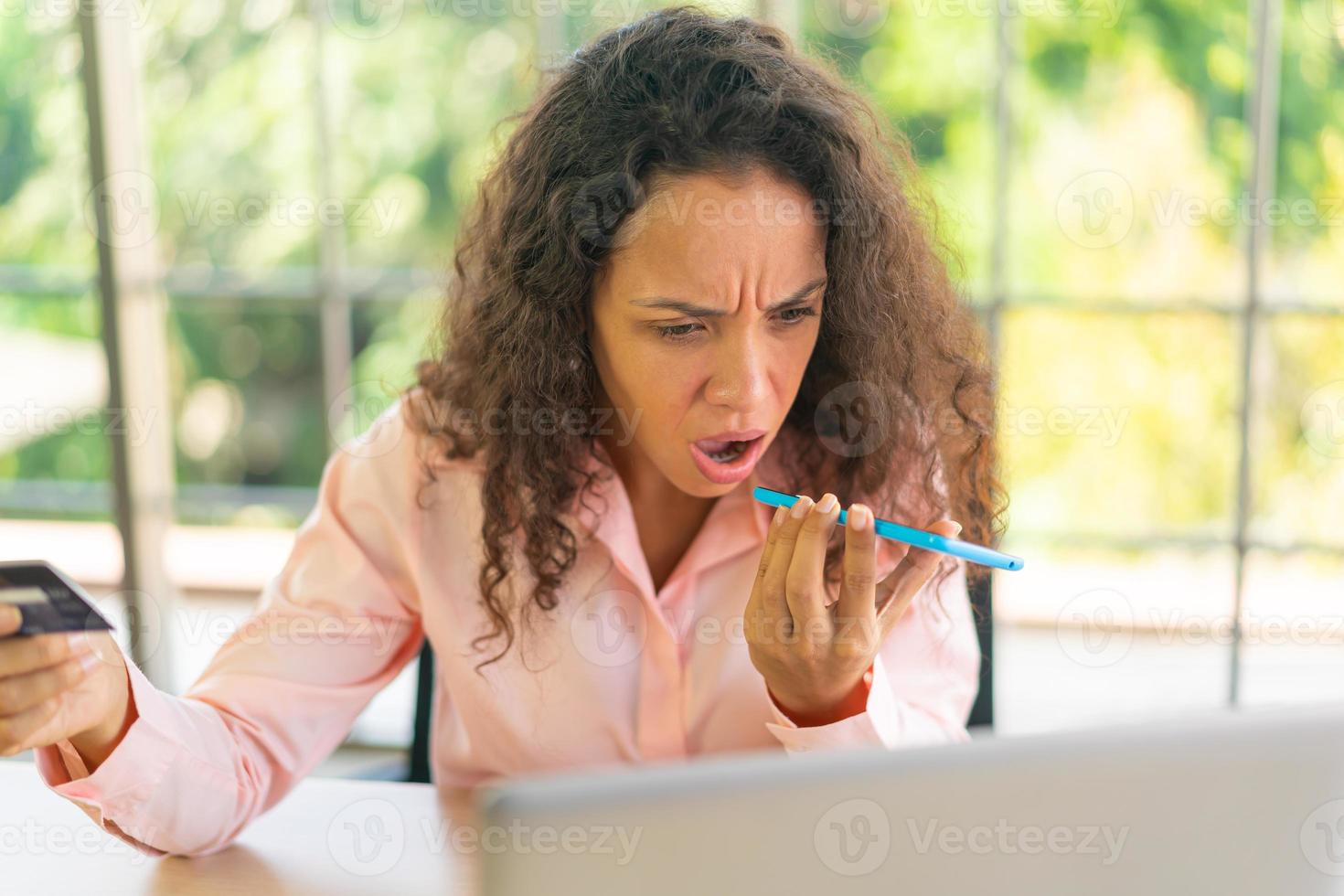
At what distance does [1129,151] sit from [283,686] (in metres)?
2.14

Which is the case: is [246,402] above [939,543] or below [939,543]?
below

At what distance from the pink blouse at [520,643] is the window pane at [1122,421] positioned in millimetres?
1262

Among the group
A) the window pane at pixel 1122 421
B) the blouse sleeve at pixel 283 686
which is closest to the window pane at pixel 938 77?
the window pane at pixel 1122 421

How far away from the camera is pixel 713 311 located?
3.98 ft

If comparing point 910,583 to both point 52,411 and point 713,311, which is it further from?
point 52,411

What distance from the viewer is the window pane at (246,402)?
3.65 m

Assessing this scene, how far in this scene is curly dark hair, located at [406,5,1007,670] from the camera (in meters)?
1.26

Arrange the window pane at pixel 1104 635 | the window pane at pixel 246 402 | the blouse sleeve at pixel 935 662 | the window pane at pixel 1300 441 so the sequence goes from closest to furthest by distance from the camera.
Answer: the blouse sleeve at pixel 935 662 < the window pane at pixel 1300 441 < the window pane at pixel 1104 635 < the window pane at pixel 246 402

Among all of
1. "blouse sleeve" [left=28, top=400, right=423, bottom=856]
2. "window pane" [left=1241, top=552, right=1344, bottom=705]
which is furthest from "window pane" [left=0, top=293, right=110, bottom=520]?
"window pane" [left=1241, top=552, right=1344, bottom=705]

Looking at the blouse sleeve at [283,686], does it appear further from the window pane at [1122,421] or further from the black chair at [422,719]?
the window pane at [1122,421]

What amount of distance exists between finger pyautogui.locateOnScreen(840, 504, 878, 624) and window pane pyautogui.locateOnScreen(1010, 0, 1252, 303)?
1.58 m

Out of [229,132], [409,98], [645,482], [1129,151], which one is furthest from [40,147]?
[1129,151]

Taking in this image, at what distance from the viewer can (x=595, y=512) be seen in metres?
1.42

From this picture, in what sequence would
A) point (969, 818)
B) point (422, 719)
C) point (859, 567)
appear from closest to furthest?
1. point (969, 818)
2. point (859, 567)
3. point (422, 719)
